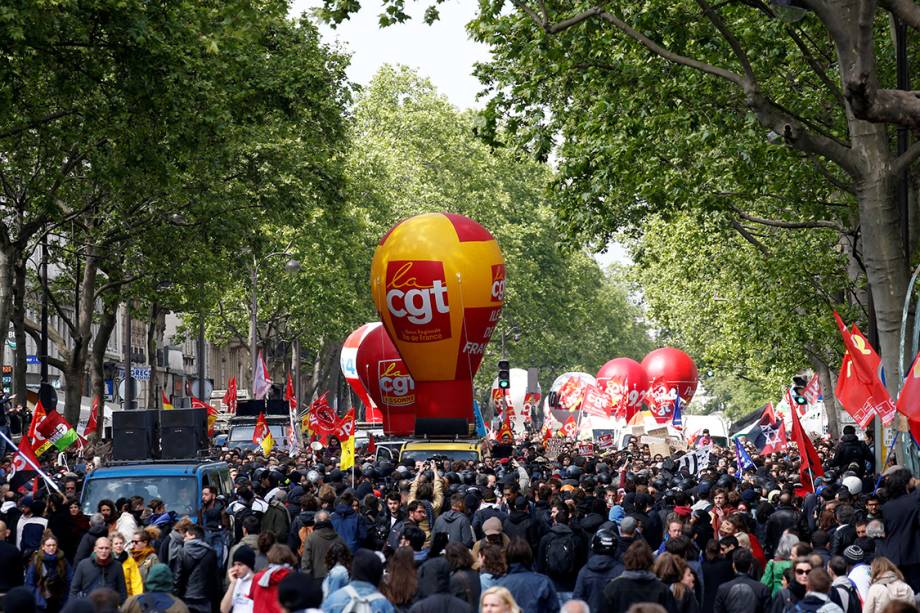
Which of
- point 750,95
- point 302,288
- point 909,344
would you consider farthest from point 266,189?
point 302,288

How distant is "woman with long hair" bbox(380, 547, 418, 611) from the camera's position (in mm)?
10031

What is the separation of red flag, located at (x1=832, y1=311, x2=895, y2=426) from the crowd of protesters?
117 centimetres

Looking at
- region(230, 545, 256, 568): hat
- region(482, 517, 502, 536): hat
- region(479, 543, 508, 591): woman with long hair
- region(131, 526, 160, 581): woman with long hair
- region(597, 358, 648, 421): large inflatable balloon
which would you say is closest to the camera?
region(479, 543, 508, 591): woman with long hair

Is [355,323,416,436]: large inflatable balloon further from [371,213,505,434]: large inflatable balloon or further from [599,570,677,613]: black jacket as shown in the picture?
[599,570,677,613]: black jacket

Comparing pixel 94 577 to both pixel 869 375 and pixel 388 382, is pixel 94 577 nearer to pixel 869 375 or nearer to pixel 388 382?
pixel 869 375

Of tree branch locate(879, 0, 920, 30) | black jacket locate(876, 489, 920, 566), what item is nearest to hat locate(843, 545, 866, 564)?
black jacket locate(876, 489, 920, 566)

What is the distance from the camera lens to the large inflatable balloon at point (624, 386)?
56.8 metres

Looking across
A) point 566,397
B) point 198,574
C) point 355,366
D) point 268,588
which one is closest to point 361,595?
point 268,588

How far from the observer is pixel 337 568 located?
423 inches

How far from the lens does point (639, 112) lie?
2442cm

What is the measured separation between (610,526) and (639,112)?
39.3 feet

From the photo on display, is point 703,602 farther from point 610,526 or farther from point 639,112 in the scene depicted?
point 639,112

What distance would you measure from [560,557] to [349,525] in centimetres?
309

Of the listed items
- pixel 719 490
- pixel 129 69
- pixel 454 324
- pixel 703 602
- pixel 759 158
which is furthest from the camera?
pixel 454 324
